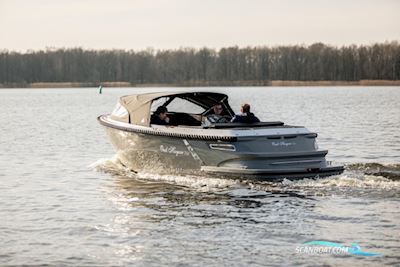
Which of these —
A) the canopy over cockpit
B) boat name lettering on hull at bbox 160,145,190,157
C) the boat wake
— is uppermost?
the canopy over cockpit

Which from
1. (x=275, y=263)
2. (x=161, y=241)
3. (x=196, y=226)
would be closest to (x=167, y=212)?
(x=196, y=226)

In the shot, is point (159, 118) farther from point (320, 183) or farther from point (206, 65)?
point (206, 65)

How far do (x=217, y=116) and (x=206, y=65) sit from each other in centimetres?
14207

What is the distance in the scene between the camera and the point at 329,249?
951cm

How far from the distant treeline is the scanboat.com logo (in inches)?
5149

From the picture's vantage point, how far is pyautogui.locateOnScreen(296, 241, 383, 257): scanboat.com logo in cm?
935

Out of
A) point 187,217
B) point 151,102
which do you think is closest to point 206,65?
point 151,102

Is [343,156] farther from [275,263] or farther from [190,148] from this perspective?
[275,263]

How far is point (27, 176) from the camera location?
1750 centimetres

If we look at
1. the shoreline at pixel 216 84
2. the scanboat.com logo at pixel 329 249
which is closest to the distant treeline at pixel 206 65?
Answer: the shoreline at pixel 216 84

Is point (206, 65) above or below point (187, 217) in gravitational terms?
above

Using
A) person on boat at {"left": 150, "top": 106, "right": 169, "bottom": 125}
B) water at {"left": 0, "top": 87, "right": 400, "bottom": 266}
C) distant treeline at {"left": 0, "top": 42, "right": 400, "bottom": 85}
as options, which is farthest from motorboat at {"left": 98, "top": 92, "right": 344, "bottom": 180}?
distant treeline at {"left": 0, "top": 42, "right": 400, "bottom": 85}

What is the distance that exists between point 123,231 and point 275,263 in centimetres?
290

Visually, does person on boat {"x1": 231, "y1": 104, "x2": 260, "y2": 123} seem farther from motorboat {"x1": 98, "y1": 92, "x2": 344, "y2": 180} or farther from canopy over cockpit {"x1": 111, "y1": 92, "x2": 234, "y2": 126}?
canopy over cockpit {"x1": 111, "y1": 92, "x2": 234, "y2": 126}
